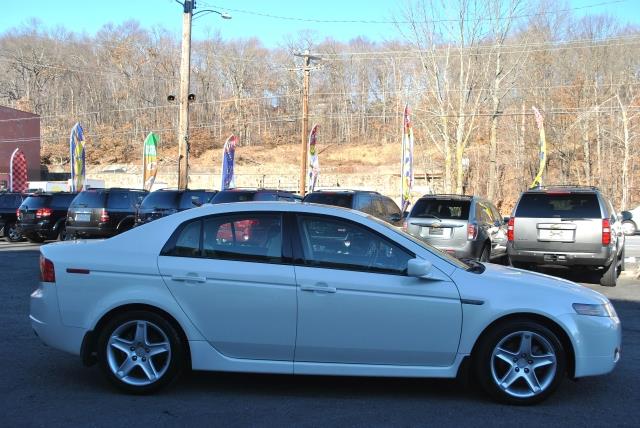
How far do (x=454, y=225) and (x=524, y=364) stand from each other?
25.9 feet

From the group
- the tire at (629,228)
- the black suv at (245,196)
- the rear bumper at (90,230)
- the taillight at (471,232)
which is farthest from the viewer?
the rear bumper at (90,230)

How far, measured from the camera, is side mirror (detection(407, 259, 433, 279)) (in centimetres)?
475

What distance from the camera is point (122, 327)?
198 inches

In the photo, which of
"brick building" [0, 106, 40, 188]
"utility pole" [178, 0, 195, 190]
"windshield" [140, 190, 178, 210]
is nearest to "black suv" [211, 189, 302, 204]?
"windshield" [140, 190, 178, 210]

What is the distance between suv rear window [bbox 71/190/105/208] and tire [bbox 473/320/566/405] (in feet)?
53.0

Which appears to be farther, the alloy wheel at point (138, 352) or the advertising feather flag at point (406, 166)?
the advertising feather flag at point (406, 166)

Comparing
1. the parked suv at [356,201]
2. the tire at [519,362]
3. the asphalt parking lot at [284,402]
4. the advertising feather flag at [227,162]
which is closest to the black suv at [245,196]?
the parked suv at [356,201]

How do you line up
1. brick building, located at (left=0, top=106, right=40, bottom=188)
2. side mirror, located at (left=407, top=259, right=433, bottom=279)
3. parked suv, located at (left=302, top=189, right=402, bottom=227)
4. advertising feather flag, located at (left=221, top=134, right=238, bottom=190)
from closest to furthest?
side mirror, located at (left=407, top=259, right=433, bottom=279) → parked suv, located at (left=302, top=189, right=402, bottom=227) → advertising feather flag, located at (left=221, top=134, right=238, bottom=190) → brick building, located at (left=0, top=106, right=40, bottom=188)

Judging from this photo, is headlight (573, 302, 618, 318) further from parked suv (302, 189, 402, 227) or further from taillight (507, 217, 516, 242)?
parked suv (302, 189, 402, 227)

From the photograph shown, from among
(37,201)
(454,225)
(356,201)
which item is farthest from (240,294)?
(37,201)

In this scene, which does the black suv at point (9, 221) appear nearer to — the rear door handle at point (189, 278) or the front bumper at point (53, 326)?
the front bumper at point (53, 326)

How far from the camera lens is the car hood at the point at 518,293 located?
189 inches

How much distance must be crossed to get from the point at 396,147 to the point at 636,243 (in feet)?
216

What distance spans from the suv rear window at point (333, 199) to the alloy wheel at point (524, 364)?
32.3ft
